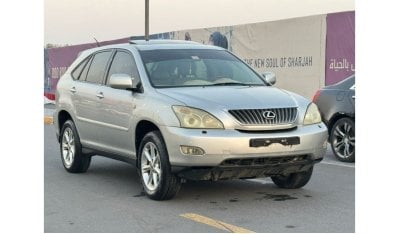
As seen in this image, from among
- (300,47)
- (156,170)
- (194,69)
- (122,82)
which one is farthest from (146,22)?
(156,170)

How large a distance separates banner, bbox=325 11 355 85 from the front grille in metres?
8.41

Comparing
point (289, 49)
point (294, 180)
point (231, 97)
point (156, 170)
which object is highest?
point (289, 49)

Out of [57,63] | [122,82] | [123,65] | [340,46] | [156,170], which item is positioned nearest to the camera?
[156,170]

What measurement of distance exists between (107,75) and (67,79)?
130 cm

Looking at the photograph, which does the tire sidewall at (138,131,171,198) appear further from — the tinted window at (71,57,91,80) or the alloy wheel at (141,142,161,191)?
the tinted window at (71,57,91,80)

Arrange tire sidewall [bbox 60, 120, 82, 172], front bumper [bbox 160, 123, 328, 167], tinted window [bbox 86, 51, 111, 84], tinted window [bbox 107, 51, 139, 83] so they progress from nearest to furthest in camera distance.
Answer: front bumper [bbox 160, 123, 328, 167] < tinted window [bbox 107, 51, 139, 83] < tinted window [bbox 86, 51, 111, 84] < tire sidewall [bbox 60, 120, 82, 172]

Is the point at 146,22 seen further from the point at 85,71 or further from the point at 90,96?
the point at 90,96

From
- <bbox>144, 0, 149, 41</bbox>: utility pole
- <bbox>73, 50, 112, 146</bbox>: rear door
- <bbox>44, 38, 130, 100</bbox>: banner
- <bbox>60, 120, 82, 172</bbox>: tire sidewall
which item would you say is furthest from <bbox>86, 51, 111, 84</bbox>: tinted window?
<bbox>44, 38, 130, 100</bbox>: banner

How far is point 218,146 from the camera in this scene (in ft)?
19.1

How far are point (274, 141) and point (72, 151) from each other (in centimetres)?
344

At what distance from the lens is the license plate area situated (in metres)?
5.89

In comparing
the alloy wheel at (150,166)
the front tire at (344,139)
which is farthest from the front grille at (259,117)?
the front tire at (344,139)

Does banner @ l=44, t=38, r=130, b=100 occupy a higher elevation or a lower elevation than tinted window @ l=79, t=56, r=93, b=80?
higher

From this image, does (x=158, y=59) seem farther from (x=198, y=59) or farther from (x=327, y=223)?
(x=327, y=223)
